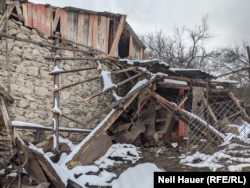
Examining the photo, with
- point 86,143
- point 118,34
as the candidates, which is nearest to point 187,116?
point 86,143

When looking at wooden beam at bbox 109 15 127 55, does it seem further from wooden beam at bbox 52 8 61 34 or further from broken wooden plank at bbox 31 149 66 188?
broken wooden plank at bbox 31 149 66 188

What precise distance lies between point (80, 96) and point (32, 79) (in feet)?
5.10

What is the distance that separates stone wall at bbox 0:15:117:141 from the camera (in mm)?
7535

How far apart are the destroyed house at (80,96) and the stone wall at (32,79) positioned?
2 cm

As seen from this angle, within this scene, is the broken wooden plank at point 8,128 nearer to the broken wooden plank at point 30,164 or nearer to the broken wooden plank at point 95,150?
the broken wooden plank at point 30,164

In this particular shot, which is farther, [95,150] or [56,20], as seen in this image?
[56,20]

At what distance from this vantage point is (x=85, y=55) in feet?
31.0

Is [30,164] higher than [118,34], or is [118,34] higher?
[118,34]

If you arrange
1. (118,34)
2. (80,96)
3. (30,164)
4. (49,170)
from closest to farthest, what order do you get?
(49,170), (30,164), (80,96), (118,34)

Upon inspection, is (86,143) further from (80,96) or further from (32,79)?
(80,96)

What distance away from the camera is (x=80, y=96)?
29.9 feet

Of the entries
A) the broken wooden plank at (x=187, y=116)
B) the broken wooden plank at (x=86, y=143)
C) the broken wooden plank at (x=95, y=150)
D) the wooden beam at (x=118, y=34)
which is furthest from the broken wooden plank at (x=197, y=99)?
the broken wooden plank at (x=95, y=150)

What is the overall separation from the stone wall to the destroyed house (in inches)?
0.9

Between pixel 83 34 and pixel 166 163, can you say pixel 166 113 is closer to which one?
pixel 166 163
